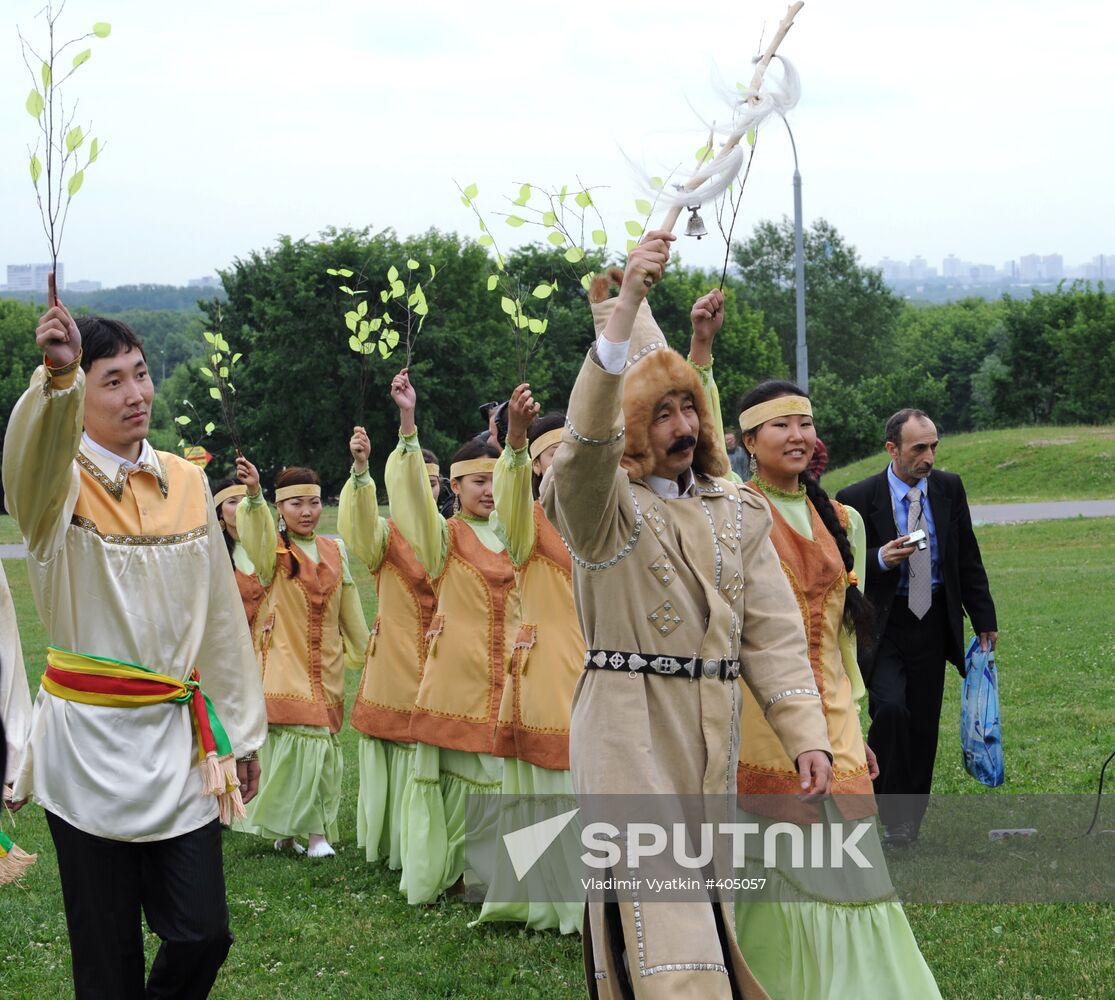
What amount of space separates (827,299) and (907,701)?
7126cm

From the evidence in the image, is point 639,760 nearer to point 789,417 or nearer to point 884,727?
point 789,417

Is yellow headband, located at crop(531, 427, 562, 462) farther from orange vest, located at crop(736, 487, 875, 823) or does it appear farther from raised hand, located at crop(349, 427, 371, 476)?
orange vest, located at crop(736, 487, 875, 823)

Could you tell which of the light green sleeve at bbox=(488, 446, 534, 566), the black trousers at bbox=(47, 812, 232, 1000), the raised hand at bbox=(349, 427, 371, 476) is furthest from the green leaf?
the raised hand at bbox=(349, 427, 371, 476)

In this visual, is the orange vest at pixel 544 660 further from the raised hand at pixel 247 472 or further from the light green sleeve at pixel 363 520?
the raised hand at pixel 247 472

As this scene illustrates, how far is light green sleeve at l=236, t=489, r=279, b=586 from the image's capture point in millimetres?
8789

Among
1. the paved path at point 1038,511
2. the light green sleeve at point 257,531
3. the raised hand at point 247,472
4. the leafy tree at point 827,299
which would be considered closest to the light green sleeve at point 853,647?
the raised hand at point 247,472

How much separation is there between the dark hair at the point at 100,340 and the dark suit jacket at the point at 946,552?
4.57m

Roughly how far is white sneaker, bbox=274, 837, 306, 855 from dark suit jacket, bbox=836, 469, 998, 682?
11.6 feet

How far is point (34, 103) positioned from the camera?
3.87 meters

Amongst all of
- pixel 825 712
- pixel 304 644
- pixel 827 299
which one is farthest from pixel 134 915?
pixel 827 299

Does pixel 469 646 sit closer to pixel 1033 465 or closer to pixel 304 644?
pixel 304 644

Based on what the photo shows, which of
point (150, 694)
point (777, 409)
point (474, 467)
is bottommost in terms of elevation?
point (150, 694)

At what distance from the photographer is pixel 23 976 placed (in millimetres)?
6621

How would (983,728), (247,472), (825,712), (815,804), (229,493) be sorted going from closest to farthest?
(815,804), (825,712), (983,728), (247,472), (229,493)
